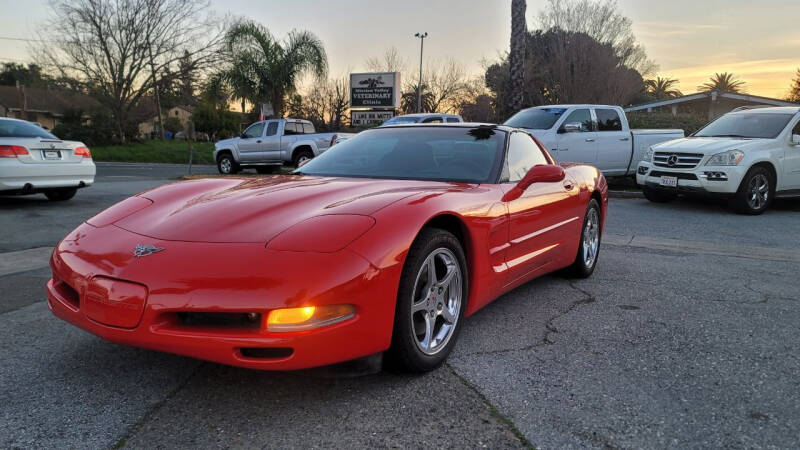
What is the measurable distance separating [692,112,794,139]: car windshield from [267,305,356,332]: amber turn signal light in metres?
9.52

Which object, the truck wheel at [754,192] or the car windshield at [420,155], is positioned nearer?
the car windshield at [420,155]

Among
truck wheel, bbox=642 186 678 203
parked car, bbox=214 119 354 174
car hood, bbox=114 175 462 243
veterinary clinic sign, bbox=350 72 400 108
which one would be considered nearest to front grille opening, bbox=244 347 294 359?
car hood, bbox=114 175 462 243

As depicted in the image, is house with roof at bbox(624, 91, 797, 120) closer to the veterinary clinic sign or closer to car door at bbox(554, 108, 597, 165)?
the veterinary clinic sign

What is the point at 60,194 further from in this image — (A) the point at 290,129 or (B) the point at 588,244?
(A) the point at 290,129

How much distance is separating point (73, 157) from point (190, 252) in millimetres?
7730

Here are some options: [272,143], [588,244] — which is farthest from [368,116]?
[588,244]

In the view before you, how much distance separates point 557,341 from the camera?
3209 mm

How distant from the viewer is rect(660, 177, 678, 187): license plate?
916 cm

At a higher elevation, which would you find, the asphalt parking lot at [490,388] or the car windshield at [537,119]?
the car windshield at [537,119]

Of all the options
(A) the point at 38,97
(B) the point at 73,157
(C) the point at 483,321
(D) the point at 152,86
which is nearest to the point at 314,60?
(D) the point at 152,86

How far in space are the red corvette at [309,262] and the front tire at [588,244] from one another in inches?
42.9

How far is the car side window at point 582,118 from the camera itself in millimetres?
11773

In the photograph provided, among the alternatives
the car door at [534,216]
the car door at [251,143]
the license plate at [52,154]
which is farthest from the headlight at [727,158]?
the car door at [251,143]

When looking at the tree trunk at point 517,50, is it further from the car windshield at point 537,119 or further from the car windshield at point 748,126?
the car windshield at point 748,126
